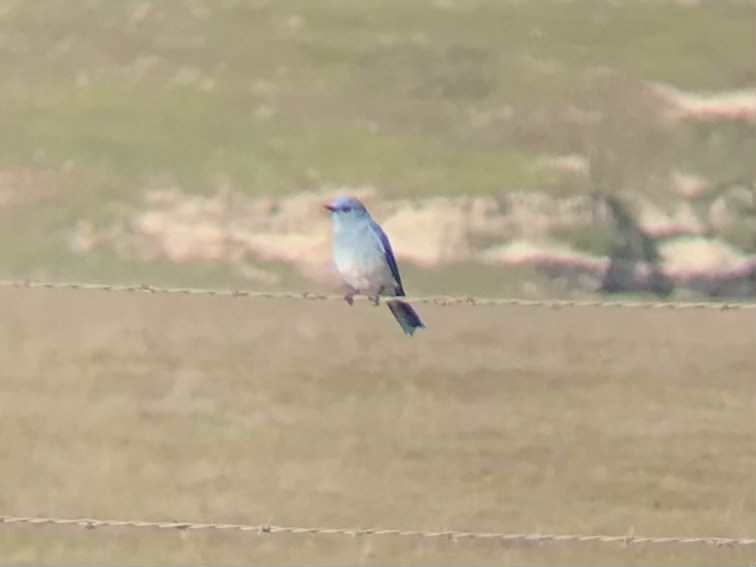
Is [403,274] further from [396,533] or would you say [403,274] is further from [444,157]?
[396,533]

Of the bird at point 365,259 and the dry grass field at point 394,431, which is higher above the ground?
the bird at point 365,259

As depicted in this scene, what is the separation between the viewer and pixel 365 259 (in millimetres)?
3188

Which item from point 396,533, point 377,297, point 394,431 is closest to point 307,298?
point 377,297

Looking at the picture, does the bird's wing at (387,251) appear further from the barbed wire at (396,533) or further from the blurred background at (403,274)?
the barbed wire at (396,533)

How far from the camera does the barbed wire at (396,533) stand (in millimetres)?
3193

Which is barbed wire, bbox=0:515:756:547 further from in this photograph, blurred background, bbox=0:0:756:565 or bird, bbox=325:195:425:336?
bird, bbox=325:195:425:336

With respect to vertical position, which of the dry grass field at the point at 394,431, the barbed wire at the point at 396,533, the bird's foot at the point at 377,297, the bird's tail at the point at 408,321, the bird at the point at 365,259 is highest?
the bird at the point at 365,259

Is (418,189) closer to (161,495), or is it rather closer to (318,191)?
(318,191)

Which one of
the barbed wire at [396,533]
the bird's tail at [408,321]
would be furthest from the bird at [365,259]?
the barbed wire at [396,533]

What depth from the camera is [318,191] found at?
127 inches

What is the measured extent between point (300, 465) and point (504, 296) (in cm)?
46

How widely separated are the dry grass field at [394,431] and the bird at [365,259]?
0.10 feet

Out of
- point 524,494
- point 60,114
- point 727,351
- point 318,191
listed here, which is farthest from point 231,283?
point 727,351

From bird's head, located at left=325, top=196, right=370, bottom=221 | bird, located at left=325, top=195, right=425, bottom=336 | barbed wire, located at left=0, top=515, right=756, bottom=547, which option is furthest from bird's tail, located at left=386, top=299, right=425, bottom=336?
barbed wire, located at left=0, top=515, right=756, bottom=547
